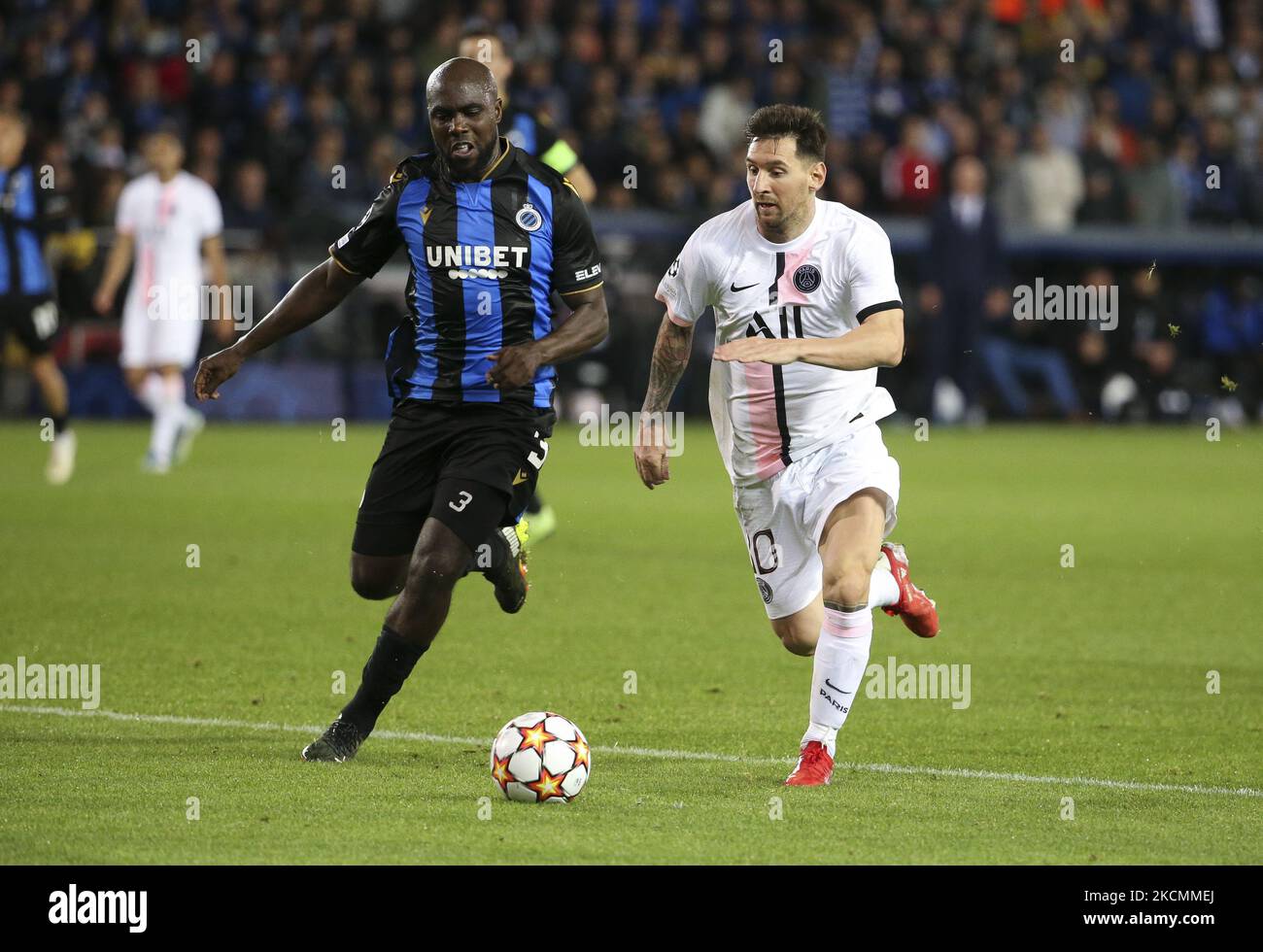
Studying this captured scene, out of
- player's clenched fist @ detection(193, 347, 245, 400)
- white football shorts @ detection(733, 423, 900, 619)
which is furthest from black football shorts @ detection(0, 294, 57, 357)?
white football shorts @ detection(733, 423, 900, 619)

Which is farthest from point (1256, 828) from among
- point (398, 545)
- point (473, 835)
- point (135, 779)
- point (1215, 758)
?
point (135, 779)

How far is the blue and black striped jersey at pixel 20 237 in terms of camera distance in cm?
1620

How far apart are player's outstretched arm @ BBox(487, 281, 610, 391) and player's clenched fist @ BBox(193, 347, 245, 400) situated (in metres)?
0.88

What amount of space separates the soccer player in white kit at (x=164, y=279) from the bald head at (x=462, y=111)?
10424mm

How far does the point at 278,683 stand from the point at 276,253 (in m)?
14.9

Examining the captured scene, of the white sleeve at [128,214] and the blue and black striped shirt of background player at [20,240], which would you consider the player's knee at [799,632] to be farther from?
the white sleeve at [128,214]

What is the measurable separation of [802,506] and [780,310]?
0.67 metres

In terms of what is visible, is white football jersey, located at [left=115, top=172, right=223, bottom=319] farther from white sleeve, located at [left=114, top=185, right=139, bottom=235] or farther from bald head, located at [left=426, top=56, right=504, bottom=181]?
bald head, located at [left=426, top=56, right=504, bottom=181]

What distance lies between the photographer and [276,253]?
22531mm

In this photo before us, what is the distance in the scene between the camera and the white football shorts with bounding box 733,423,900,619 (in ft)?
22.4

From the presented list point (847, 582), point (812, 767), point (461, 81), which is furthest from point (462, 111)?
point (812, 767)

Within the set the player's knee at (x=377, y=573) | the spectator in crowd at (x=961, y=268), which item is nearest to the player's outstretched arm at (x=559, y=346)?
the player's knee at (x=377, y=573)
